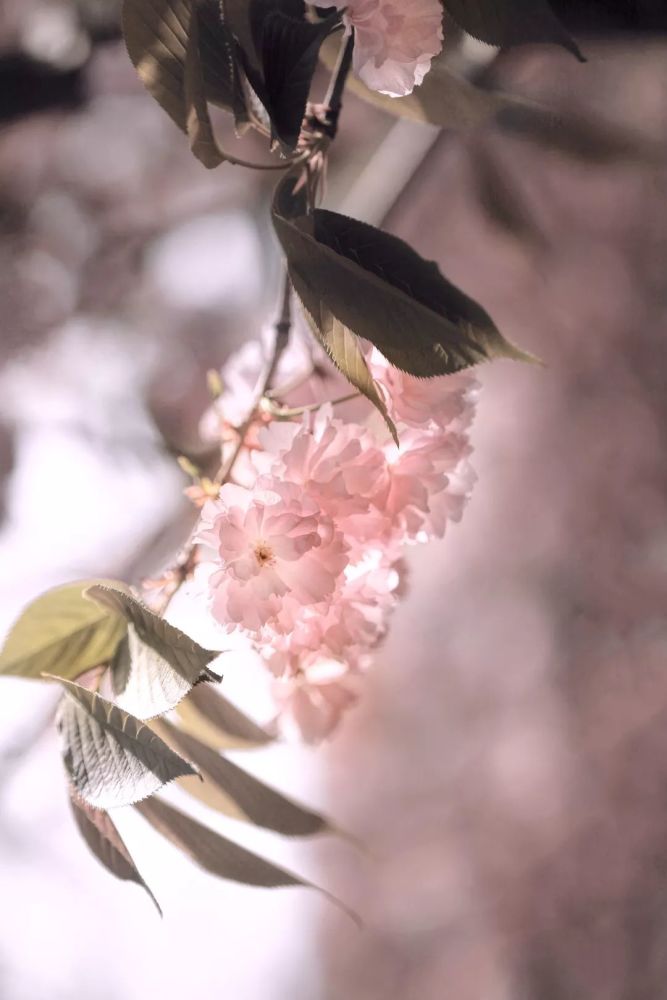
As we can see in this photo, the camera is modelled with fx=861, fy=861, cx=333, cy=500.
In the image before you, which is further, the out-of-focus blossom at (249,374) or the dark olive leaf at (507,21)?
the out-of-focus blossom at (249,374)

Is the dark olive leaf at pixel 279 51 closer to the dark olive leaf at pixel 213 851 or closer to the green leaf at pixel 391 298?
the green leaf at pixel 391 298

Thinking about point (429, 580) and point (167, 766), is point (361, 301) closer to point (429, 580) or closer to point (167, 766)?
point (167, 766)

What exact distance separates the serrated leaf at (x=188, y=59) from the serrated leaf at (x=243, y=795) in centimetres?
20

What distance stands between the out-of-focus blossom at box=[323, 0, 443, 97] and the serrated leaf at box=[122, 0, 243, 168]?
0.12ft

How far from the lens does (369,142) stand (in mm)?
517

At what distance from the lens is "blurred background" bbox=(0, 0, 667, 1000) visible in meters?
0.43

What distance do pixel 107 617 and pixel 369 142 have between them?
362 mm

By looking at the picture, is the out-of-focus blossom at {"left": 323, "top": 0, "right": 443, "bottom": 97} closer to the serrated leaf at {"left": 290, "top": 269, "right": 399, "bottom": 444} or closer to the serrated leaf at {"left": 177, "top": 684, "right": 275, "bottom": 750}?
the serrated leaf at {"left": 290, "top": 269, "right": 399, "bottom": 444}

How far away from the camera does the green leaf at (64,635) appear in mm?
276

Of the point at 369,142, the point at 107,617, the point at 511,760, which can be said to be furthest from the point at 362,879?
the point at 369,142

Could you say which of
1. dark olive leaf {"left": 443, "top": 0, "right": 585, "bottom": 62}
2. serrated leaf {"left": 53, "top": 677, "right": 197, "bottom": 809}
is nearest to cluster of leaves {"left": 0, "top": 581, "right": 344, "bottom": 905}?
serrated leaf {"left": 53, "top": 677, "right": 197, "bottom": 809}

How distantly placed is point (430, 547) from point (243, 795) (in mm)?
219

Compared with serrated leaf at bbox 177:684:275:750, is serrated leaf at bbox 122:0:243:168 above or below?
above

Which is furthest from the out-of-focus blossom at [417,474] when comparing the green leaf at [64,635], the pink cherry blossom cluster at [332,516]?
the green leaf at [64,635]
